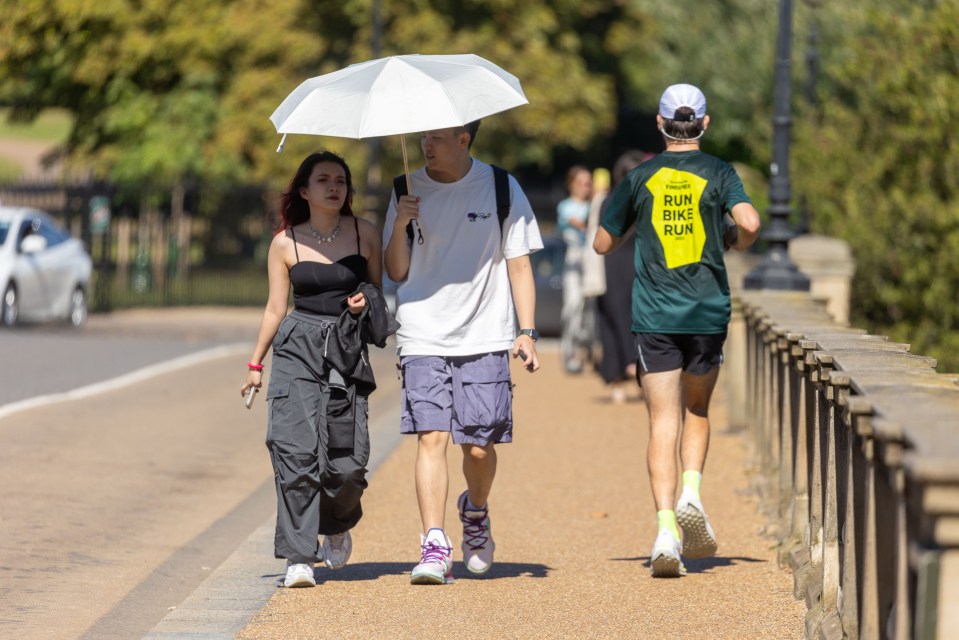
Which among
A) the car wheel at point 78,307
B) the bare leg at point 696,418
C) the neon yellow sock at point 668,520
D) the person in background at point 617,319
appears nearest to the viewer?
the neon yellow sock at point 668,520

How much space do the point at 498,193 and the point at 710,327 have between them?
971mm

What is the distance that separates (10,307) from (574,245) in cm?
775

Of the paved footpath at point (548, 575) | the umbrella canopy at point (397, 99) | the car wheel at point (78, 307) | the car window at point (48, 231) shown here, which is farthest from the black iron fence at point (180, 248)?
the umbrella canopy at point (397, 99)

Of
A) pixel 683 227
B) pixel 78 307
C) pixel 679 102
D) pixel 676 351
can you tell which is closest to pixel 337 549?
pixel 676 351

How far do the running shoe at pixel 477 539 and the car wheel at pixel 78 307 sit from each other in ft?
57.3

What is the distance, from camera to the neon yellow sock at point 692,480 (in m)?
7.17

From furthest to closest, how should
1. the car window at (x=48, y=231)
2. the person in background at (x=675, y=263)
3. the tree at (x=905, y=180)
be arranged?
the car window at (x=48, y=231), the tree at (x=905, y=180), the person in background at (x=675, y=263)

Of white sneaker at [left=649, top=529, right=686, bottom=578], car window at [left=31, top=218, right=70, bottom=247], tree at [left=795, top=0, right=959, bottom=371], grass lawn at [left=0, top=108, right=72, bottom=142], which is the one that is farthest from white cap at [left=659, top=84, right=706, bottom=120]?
grass lawn at [left=0, top=108, right=72, bottom=142]

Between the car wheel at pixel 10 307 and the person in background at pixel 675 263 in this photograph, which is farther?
the car wheel at pixel 10 307

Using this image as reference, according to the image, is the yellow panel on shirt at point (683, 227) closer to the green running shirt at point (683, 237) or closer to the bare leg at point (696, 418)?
the green running shirt at point (683, 237)

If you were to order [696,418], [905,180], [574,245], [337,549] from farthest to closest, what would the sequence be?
1. [905,180]
2. [574,245]
3. [696,418]
4. [337,549]

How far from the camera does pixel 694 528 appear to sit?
6.97 metres

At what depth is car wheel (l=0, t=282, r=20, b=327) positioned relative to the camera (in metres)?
21.7

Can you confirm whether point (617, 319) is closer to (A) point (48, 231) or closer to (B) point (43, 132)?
(A) point (48, 231)
